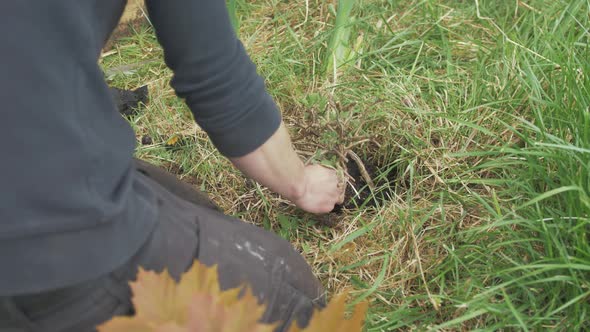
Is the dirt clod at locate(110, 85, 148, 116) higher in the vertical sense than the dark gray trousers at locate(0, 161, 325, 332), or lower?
lower

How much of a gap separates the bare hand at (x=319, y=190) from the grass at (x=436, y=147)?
108 millimetres

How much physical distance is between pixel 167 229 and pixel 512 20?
5.12ft

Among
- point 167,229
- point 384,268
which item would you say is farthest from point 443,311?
point 167,229

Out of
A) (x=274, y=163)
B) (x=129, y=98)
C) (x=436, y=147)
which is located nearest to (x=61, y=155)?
(x=274, y=163)

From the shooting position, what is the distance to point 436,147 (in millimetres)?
1658

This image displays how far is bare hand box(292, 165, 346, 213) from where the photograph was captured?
1.40 m

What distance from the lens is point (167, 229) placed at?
3.18ft

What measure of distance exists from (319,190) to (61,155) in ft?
2.44

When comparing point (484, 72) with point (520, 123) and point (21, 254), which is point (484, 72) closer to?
point (520, 123)

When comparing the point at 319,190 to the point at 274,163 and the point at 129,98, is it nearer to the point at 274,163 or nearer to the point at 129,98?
the point at 274,163

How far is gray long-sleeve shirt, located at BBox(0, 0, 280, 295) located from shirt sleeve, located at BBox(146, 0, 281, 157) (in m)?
0.04

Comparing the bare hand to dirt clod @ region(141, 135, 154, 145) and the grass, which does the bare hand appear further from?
dirt clod @ region(141, 135, 154, 145)

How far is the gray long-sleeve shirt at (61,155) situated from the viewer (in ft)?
2.46

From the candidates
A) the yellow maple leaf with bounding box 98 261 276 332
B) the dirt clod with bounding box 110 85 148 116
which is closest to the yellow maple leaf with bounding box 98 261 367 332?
the yellow maple leaf with bounding box 98 261 276 332
